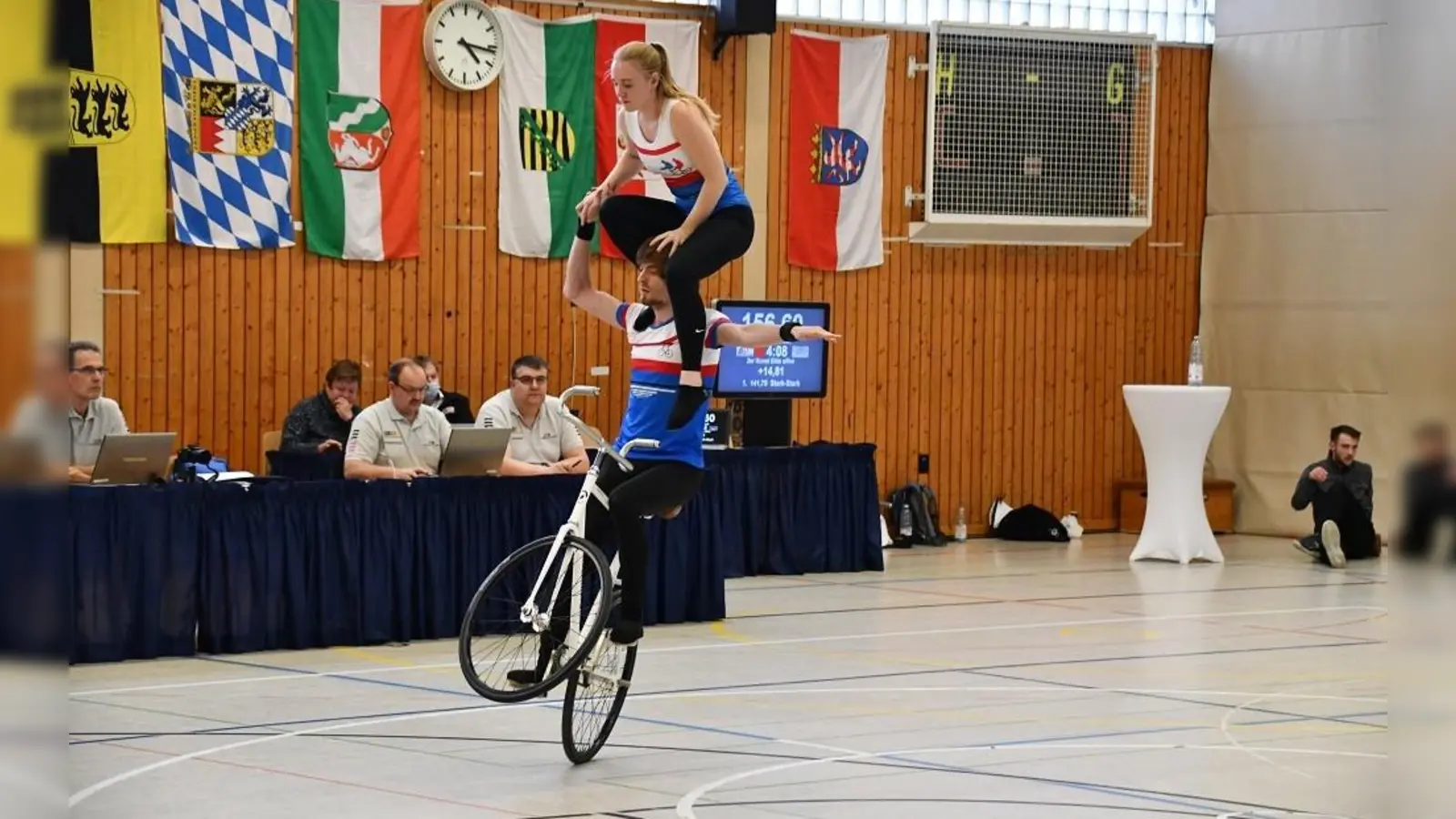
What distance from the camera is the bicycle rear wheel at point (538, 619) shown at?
602 centimetres

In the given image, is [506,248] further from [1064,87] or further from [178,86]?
[1064,87]

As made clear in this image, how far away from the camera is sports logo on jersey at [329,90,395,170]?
43.2ft

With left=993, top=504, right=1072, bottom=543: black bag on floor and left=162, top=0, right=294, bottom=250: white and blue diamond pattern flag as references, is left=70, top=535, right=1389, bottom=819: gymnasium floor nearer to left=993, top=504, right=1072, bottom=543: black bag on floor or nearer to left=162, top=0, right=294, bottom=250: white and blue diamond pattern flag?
left=162, top=0, right=294, bottom=250: white and blue diamond pattern flag

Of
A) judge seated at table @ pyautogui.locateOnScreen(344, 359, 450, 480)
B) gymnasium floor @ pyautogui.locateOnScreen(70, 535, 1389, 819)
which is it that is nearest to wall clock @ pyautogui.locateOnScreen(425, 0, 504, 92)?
judge seated at table @ pyautogui.locateOnScreen(344, 359, 450, 480)

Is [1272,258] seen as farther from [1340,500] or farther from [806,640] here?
[806,640]

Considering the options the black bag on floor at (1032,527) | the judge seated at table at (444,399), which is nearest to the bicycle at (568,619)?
the judge seated at table at (444,399)

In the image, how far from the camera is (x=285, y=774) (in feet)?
20.4

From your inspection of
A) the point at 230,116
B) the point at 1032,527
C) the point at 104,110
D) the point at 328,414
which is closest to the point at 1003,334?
the point at 1032,527

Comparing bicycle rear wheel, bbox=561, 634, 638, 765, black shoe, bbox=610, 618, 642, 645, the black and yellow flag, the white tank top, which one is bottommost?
bicycle rear wheel, bbox=561, 634, 638, 765

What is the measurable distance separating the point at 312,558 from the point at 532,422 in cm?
190

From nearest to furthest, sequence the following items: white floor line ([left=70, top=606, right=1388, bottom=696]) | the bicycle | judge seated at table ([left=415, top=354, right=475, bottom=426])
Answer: the bicycle, white floor line ([left=70, top=606, right=1388, bottom=696]), judge seated at table ([left=415, top=354, right=475, bottom=426])

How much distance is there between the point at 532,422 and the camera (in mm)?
10633

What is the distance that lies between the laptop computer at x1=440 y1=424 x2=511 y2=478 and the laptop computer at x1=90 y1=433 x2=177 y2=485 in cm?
151

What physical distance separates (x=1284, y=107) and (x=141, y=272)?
33.3ft
